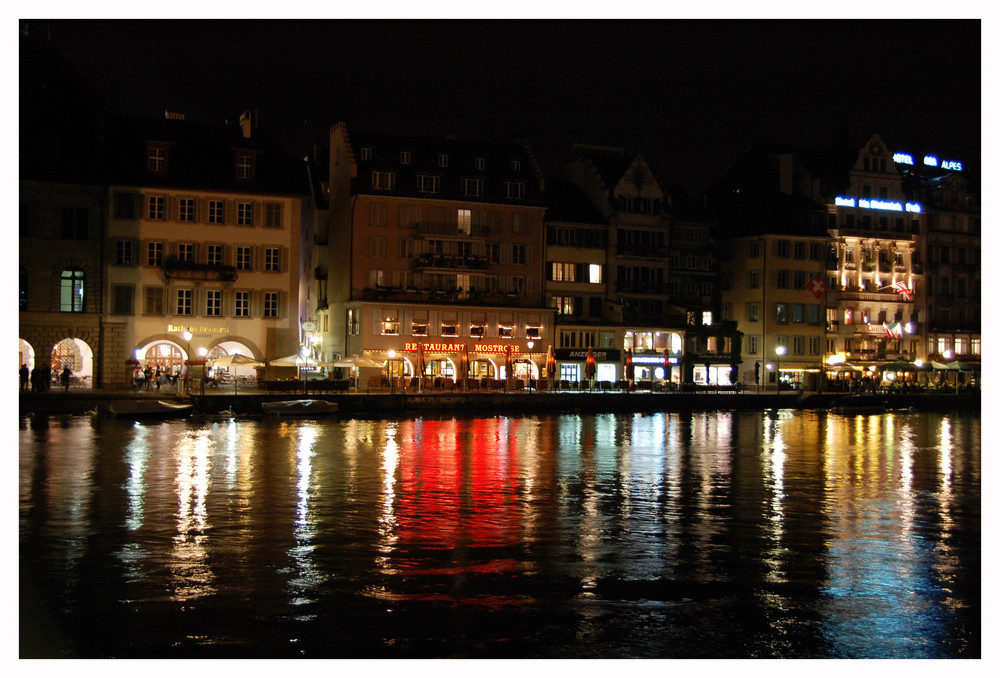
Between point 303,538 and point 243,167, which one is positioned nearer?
point 303,538

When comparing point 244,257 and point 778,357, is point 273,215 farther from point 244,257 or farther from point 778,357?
point 778,357

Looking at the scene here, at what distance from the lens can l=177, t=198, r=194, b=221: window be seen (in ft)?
215

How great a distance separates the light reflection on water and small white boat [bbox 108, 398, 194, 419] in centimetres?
917

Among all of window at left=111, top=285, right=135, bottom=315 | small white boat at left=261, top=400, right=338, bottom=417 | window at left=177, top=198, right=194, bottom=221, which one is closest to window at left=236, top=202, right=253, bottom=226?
window at left=177, top=198, right=194, bottom=221

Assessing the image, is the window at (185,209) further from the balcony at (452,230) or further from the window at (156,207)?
the balcony at (452,230)

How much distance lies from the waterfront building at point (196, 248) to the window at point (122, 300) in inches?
2.3

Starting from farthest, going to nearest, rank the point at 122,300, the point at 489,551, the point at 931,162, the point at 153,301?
the point at 931,162 < the point at 153,301 < the point at 122,300 < the point at 489,551

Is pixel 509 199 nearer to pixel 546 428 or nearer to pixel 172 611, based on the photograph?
pixel 546 428

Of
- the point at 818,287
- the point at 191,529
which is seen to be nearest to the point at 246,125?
the point at 818,287

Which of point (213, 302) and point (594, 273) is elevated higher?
point (594, 273)

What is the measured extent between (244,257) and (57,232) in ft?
35.0

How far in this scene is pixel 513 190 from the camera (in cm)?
7950

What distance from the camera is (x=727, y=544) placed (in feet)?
77.5

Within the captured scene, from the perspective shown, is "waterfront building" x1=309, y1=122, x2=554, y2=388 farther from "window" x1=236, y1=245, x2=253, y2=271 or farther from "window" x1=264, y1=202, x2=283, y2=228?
"window" x1=236, y1=245, x2=253, y2=271
